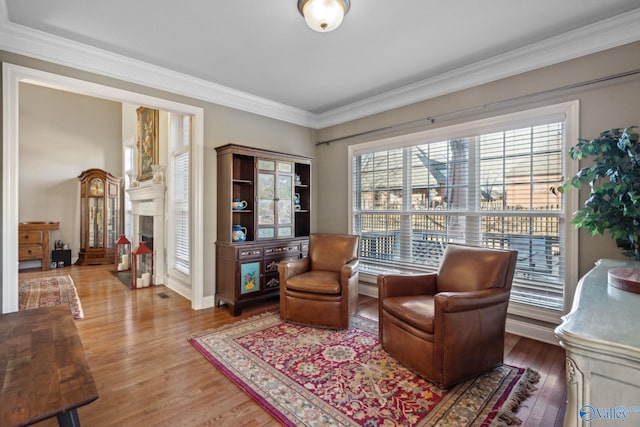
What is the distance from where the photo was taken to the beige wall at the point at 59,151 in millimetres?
6070

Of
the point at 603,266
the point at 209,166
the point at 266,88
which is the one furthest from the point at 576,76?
the point at 209,166

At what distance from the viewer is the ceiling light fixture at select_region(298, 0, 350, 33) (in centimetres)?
197

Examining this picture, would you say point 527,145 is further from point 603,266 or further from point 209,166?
point 209,166

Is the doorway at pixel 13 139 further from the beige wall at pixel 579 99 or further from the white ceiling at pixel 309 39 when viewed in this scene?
the beige wall at pixel 579 99

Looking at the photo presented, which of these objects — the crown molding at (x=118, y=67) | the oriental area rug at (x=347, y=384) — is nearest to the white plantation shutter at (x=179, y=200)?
the crown molding at (x=118, y=67)

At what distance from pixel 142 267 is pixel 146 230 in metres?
0.60

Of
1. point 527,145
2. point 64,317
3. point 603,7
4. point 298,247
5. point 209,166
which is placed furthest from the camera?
point 298,247

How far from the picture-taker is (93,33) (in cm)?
248

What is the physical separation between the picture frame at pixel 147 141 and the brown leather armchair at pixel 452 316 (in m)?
4.21

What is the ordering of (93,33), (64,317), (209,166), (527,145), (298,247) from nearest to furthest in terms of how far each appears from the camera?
(64,317) < (93,33) < (527,145) < (209,166) < (298,247)

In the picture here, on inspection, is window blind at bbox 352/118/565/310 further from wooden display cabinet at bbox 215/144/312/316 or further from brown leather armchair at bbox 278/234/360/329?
wooden display cabinet at bbox 215/144/312/316

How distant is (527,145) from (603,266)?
139cm

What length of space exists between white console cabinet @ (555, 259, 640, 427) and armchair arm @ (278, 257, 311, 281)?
8.26 ft

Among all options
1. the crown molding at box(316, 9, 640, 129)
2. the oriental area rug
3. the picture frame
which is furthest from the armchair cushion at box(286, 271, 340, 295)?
the picture frame
